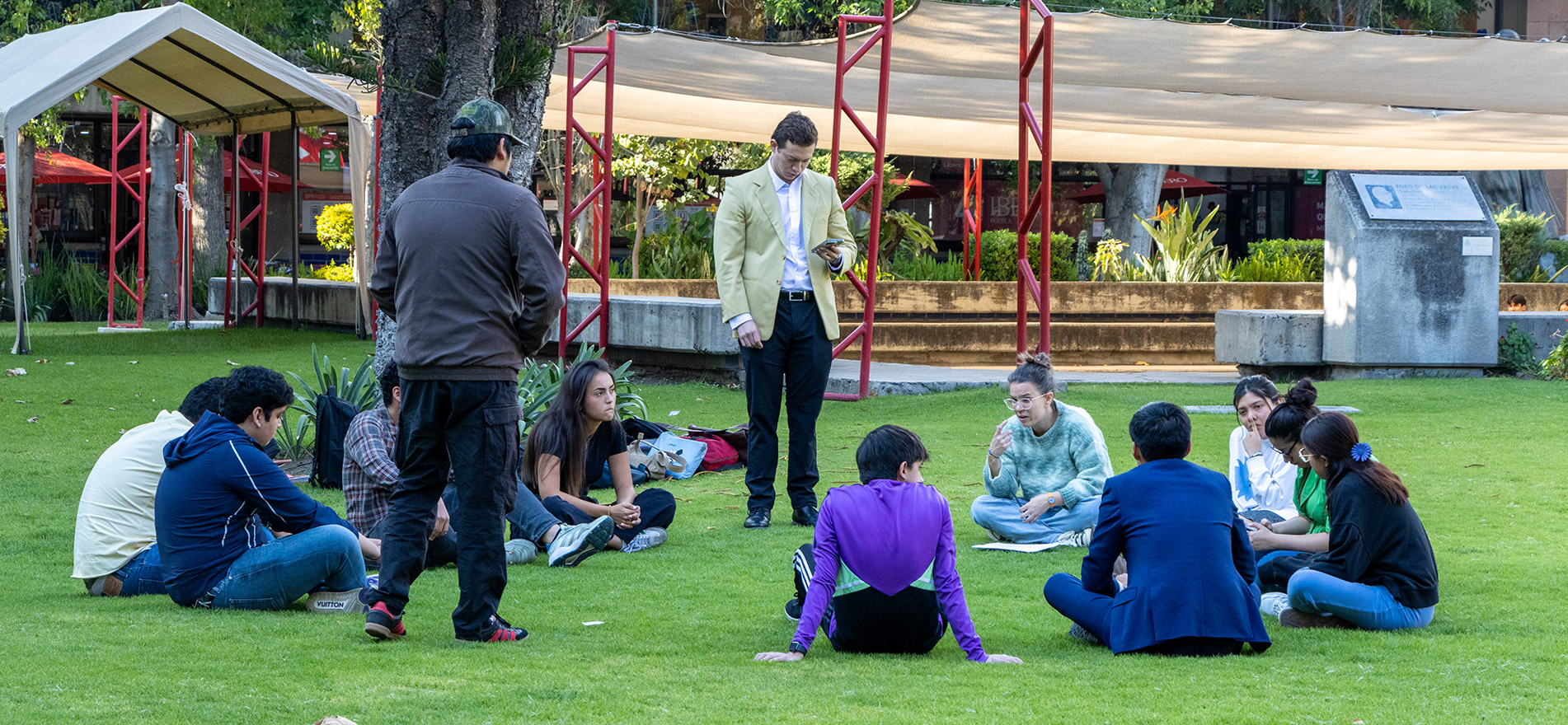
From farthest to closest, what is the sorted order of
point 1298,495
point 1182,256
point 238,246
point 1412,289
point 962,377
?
point 1182,256
point 238,246
point 1412,289
point 962,377
point 1298,495

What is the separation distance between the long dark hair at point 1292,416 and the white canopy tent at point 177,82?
10355mm

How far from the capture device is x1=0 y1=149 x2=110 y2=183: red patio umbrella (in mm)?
22984

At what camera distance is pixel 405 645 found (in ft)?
13.5

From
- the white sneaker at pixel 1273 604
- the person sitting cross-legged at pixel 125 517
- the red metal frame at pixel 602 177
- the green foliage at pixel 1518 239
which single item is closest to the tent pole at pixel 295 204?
the red metal frame at pixel 602 177

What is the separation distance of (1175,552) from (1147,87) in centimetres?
895

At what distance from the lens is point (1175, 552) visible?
394 cm

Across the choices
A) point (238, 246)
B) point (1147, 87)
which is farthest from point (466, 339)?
point (238, 246)

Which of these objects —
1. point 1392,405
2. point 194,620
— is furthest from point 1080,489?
point 1392,405

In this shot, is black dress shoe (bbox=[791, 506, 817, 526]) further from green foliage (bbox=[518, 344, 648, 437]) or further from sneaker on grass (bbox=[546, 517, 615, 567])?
green foliage (bbox=[518, 344, 648, 437])

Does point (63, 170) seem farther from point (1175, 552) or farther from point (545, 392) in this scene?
point (1175, 552)

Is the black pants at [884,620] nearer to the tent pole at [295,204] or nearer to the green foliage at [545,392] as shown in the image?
the green foliage at [545,392]

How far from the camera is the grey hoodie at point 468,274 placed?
13.1 ft

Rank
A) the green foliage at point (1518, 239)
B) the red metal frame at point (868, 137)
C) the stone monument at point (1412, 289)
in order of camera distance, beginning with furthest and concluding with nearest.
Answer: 1. the green foliage at point (1518, 239)
2. the stone monument at point (1412, 289)
3. the red metal frame at point (868, 137)

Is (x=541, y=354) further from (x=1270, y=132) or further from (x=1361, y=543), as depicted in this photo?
(x=1361, y=543)
